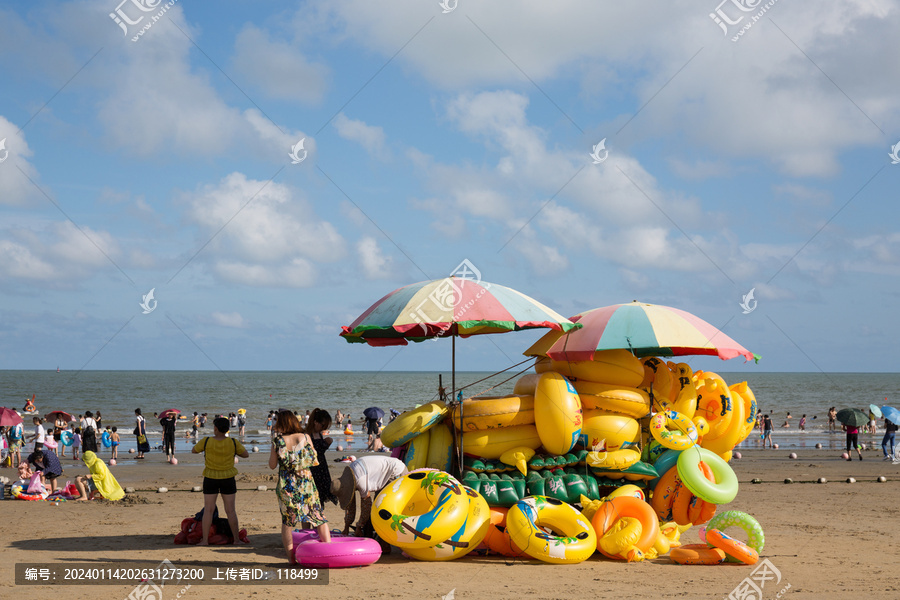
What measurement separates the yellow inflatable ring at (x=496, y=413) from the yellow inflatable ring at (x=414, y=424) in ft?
0.89

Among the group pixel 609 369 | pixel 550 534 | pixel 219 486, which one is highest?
pixel 609 369

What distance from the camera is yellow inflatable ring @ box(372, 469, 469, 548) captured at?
7887mm

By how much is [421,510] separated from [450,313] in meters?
2.19

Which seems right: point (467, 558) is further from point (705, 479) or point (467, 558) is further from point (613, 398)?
point (705, 479)

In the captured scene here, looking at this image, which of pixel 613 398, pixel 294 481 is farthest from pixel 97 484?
pixel 613 398

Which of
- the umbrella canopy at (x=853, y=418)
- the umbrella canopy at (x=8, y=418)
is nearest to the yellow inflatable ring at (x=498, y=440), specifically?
the umbrella canopy at (x=8, y=418)

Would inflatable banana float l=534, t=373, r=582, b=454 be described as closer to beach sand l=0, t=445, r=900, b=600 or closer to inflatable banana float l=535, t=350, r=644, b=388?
inflatable banana float l=535, t=350, r=644, b=388

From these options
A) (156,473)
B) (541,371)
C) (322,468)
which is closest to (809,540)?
(541,371)

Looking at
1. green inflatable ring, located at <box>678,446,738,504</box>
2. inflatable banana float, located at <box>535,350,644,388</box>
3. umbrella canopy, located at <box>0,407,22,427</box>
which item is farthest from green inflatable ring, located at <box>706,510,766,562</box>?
umbrella canopy, located at <box>0,407,22,427</box>

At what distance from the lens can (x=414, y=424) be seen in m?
8.62

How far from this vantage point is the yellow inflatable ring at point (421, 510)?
7.89 metres

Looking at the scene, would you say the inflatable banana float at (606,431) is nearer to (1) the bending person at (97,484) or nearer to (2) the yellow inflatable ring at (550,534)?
(2) the yellow inflatable ring at (550,534)

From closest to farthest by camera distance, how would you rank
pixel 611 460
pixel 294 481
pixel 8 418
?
pixel 294 481, pixel 611 460, pixel 8 418

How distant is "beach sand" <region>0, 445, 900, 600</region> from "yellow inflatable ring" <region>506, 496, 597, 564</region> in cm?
15
